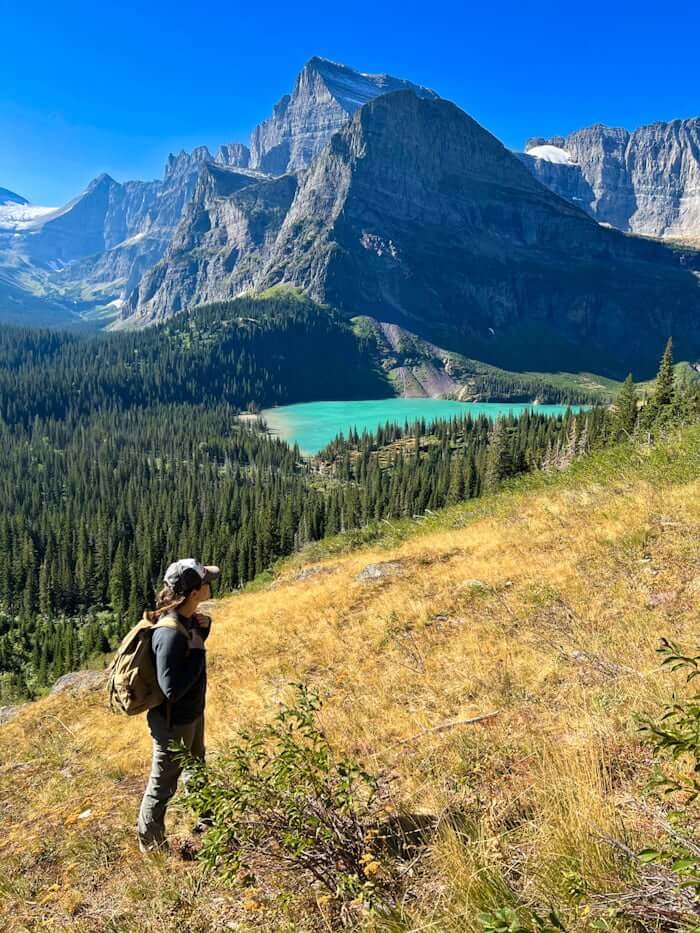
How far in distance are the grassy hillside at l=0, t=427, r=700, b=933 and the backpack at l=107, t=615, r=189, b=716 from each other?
160 centimetres

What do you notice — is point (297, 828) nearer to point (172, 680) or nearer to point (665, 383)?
point (172, 680)

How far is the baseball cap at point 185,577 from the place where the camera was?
5.88 meters

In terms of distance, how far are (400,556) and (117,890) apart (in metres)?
13.3

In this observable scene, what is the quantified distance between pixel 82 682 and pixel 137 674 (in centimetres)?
1290

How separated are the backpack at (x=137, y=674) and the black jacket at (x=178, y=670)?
7 cm

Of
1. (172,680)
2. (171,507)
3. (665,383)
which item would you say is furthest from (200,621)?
(171,507)

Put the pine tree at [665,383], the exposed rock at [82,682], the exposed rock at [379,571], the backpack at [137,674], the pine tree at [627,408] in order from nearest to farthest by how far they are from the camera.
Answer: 1. the backpack at [137,674]
2. the exposed rock at [82,682]
3. the exposed rock at [379,571]
4. the pine tree at [665,383]
5. the pine tree at [627,408]

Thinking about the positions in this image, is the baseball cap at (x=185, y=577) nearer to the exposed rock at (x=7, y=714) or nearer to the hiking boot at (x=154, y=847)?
the hiking boot at (x=154, y=847)

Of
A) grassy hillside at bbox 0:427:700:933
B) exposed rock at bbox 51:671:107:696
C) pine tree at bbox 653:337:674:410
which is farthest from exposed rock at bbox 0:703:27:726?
pine tree at bbox 653:337:674:410

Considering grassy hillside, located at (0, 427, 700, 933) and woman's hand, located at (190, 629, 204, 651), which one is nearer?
grassy hillside, located at (0, 427, 700, 933)

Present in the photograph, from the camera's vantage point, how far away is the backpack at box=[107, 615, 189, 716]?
566 centimetres

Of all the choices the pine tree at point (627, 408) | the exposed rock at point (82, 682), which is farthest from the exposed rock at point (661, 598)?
the pine tree at point (627, 408)

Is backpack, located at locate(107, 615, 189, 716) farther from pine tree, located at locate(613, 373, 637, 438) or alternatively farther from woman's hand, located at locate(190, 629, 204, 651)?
pine tree, located at locate(613, 373, 637, 438)

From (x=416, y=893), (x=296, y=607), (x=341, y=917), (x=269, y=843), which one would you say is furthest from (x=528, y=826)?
(x=296, y=607)
